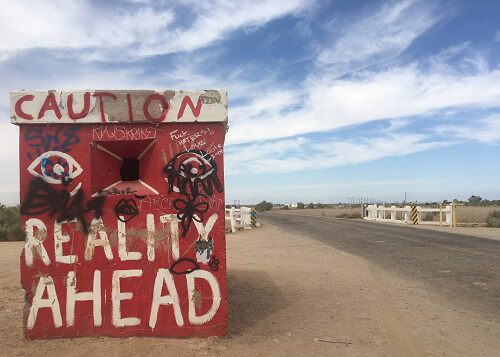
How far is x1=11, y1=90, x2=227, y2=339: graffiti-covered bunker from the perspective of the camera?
4.85 m

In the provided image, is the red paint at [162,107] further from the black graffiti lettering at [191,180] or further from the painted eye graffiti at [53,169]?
the painted eye graffiti at [53,169]

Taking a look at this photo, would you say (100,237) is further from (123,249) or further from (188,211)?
(188,211)

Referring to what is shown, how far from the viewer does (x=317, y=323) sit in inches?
220

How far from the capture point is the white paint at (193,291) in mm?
4930

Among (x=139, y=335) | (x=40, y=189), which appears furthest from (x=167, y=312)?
(x=40, y=189)

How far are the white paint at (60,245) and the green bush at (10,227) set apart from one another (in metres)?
13.4

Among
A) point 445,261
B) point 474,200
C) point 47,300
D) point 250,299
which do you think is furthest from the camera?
point 474,200

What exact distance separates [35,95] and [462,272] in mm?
8673

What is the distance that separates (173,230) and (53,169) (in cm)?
155

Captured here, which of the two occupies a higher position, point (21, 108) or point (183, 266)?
point (21, 108)

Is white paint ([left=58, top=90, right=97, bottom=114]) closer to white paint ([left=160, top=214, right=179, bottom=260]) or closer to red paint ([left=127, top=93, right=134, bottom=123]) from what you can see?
red paint ([left=127, top=93, right=134, bottom=123])

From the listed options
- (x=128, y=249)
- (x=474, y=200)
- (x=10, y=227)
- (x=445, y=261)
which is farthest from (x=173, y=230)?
(x=474, y=200)

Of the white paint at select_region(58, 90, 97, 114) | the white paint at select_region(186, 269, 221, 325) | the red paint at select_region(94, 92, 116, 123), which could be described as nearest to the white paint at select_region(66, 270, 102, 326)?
the white paint at select_region(186, 269, 221, 325)

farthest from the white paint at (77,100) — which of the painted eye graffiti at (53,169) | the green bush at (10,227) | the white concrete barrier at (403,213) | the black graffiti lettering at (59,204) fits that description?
the white concrete barrier at (403,213)
